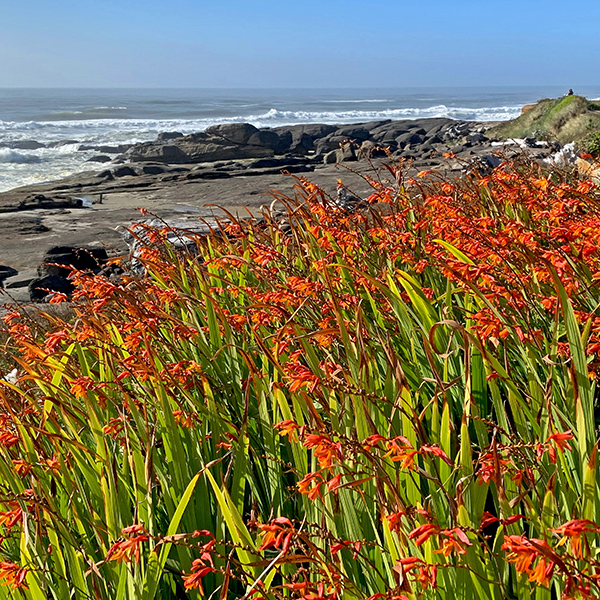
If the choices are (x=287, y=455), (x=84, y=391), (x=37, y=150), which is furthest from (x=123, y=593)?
(x=37, y=150)

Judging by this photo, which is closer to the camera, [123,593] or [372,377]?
[123,593]

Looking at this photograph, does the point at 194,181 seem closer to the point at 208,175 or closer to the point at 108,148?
the point at 208,175

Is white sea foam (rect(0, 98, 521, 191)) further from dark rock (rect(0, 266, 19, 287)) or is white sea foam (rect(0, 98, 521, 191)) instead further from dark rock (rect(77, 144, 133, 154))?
dark rock (rect(0, 266, 19, 287))

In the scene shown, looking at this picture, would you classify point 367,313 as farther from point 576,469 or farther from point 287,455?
point 576,469

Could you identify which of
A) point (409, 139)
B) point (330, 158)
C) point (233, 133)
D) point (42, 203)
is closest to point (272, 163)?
point (330, 158)

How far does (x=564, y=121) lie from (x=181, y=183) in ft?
45.1

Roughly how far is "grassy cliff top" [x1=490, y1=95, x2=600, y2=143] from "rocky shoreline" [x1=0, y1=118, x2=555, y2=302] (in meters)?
1.85

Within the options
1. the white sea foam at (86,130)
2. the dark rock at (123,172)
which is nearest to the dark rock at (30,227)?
the dark rock at (123,172)

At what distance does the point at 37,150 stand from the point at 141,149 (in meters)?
9.19

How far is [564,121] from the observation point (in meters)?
23.5

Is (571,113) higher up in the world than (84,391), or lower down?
higher up

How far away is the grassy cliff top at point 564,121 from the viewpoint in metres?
20.3

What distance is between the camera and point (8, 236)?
12.9 metres

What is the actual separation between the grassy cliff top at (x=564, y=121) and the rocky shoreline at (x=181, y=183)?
1.85 meters
